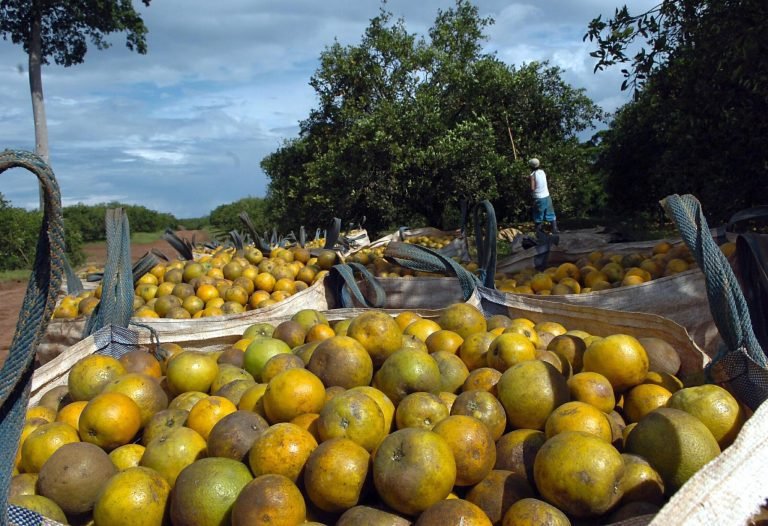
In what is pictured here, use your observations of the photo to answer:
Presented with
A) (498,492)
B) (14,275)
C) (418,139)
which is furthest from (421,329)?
(14,275)

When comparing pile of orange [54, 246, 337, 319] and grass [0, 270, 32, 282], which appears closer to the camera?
pile of orange [54, 246, 337, 319]

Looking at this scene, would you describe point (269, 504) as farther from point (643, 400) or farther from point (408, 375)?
point (643, 400)

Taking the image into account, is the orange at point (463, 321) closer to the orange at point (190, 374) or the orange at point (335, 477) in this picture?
the orange at point (190, 374)

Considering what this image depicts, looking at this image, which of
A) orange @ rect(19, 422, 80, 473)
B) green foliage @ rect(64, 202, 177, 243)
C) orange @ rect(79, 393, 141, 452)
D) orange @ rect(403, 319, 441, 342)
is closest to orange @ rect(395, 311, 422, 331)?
orange @ rect(403, 319, 441, 342)

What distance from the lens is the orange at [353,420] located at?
→ 2.08 meters

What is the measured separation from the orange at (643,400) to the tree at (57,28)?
2443 centimetres

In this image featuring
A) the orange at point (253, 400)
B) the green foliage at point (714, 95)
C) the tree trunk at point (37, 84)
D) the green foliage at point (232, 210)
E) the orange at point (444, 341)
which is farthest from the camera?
the green foliage at point (232, 210)

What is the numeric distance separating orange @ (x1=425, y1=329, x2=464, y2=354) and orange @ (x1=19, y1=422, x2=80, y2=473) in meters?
1.79

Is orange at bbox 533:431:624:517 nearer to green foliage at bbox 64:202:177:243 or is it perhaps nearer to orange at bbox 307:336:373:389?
orange at bbox 307:336:373:389

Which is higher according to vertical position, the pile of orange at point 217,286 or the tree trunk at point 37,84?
the tree trunk at point 37,84

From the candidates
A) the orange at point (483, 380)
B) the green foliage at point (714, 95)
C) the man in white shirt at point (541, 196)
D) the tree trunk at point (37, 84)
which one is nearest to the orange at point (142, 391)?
the orange at point (483, 380)

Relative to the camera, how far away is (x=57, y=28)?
24.2m

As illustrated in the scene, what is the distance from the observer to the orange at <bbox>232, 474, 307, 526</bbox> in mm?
1712

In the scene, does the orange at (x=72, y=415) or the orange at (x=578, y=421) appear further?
the orange at (x=72, y=415)
